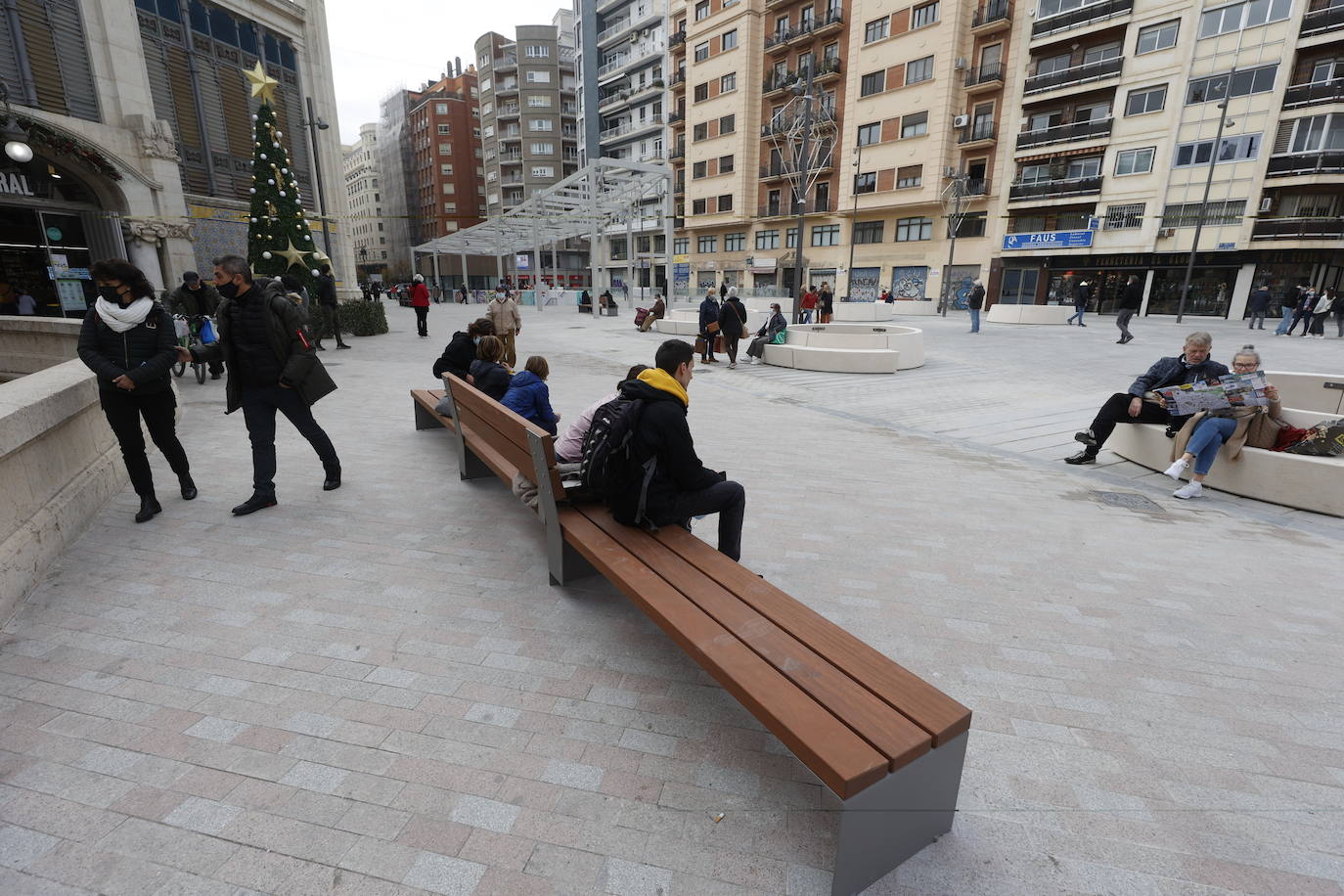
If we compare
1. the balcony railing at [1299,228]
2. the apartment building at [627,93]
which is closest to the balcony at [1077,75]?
the balcony railing at [1299,228]

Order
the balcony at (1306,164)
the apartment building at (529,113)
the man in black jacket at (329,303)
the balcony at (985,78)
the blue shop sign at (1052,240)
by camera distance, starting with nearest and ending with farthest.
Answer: the man in black jacket at (329,303)
the balcony at (1306,164)
the blue shop sign at (1052,240)
the balcony at (985,78)
the apartment building at (529,113)

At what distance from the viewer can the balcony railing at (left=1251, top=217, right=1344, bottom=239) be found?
2644 centimetres

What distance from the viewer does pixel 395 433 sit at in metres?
7.01

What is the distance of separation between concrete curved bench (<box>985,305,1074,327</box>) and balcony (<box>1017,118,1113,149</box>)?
40.8 ft

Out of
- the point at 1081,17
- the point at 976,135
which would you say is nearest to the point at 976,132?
the point at 976,135

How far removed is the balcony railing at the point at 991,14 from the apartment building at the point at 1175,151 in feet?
3.04

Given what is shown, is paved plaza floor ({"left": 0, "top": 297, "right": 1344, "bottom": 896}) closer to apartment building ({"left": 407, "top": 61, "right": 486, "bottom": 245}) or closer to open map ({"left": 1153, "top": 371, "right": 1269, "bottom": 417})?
open map ({"left": 1153, "top": 371, "right": 1269, "bottom": 417})

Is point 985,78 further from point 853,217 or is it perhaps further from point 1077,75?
point 853,217

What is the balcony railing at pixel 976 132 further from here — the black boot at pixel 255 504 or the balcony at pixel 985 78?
the black boot at pixel 255 504

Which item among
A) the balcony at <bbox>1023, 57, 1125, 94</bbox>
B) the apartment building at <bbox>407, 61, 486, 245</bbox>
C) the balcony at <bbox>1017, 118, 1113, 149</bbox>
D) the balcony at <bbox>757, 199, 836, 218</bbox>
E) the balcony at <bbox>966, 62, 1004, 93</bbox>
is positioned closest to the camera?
the balcony at <bbox>1023, 57, 1125, 94</bbox>

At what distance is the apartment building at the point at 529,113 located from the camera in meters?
66.7

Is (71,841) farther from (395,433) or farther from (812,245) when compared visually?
(812,245)

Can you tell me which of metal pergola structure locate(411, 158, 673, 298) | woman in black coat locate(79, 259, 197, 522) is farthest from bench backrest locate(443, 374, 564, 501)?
metal pergola structure locate(411, 158, 673, 298)

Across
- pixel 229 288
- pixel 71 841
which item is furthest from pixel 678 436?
pixel 229 288
